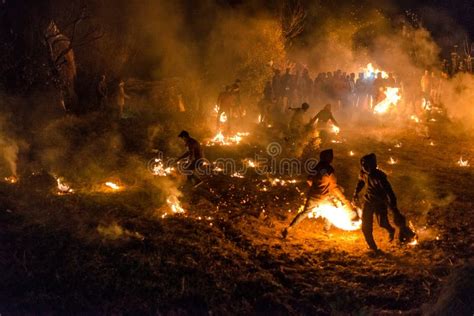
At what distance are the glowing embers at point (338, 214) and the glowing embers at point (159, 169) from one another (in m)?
4.31

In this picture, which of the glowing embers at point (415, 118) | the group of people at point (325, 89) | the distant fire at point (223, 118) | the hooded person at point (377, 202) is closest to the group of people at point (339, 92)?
the group of people at point (325, 89)

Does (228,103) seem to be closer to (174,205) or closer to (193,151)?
(193,151)

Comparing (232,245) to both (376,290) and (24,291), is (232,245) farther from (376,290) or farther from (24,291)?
A: (24,291)

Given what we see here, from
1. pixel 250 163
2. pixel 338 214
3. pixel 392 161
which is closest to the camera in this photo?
pixel 338 214

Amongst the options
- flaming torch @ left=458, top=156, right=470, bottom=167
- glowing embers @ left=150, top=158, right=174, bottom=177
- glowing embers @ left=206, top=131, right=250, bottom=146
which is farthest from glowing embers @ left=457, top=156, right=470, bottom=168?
glowing embers @ left=150, top=158, right=174, bottom=177

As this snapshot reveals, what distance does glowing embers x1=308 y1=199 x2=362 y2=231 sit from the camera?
772 centimetres

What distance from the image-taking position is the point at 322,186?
297 inches

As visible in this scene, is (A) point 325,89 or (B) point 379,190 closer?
(B) point 379,190

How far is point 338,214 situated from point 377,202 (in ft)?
2.97

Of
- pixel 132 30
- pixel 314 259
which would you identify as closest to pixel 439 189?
pixel 314 259

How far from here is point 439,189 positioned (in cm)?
998

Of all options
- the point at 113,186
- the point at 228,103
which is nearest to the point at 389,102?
the point at 228,103

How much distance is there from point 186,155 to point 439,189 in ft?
18.9

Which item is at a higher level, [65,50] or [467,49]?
[467,49]
